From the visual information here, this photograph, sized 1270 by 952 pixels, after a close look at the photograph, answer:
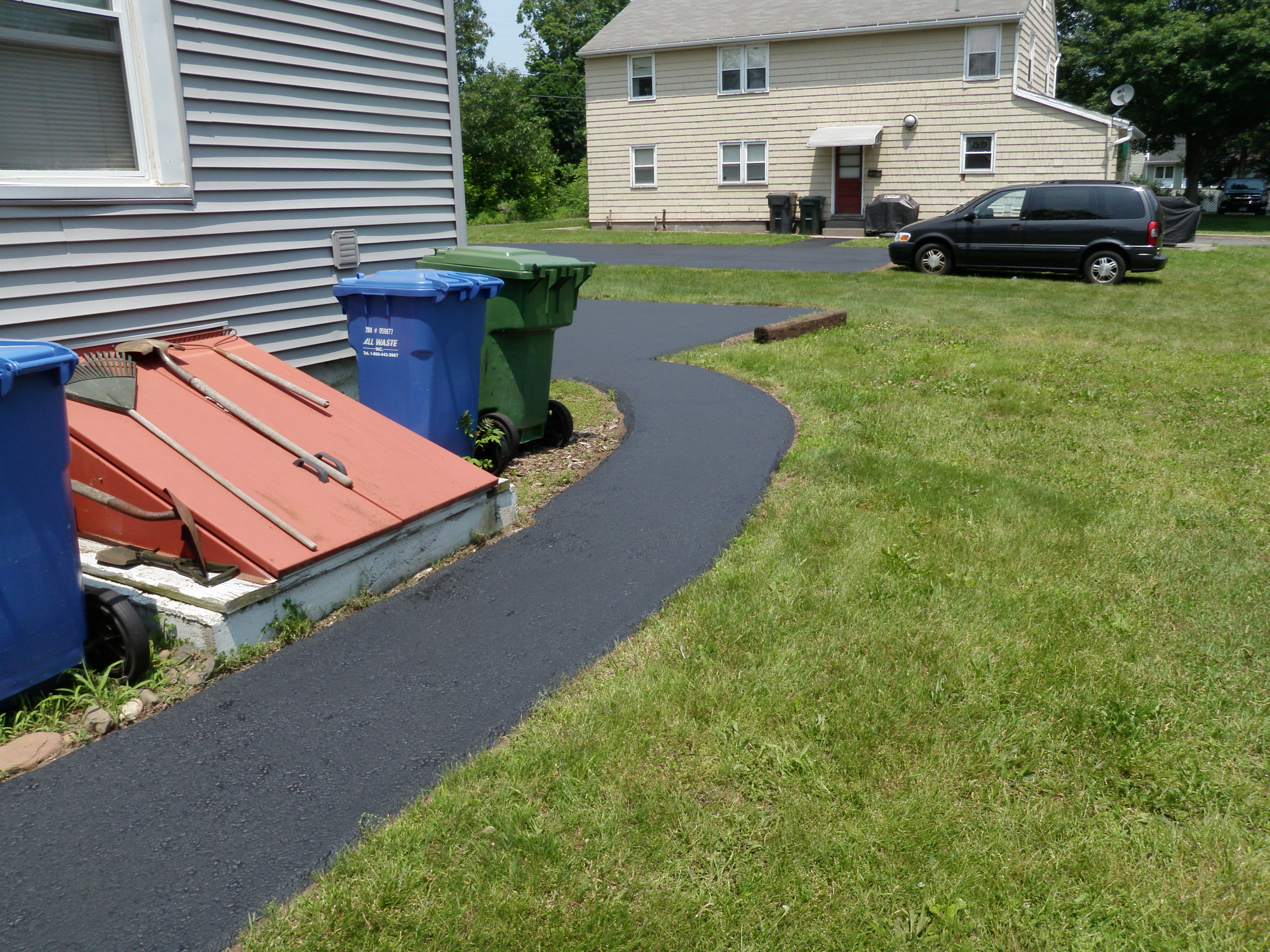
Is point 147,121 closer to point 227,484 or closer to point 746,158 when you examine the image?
point 227,484

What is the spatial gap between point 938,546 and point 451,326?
2972 mm

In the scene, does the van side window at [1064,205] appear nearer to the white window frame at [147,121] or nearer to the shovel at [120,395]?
the white window frame at [147,121]

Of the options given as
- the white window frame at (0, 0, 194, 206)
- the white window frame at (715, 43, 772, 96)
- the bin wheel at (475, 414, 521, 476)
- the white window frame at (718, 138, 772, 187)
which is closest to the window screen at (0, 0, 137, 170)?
the white window frame at (0, 0, 194, 206)

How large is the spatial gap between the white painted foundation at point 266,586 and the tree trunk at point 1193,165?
43.0 metres

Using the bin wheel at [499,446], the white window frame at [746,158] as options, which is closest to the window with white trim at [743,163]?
the white window frame at [746,158]

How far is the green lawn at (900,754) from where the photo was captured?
8.59 ft

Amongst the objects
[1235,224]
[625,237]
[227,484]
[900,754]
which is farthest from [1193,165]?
[227,484]

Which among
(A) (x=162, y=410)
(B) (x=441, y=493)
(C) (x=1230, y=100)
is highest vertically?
(C) (x=1230, y=100)

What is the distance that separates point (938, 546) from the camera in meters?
5.07

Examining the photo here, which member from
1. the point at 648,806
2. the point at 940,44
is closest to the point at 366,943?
the point at 648,806

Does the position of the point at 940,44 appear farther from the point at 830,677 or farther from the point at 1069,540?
the point at 830,677

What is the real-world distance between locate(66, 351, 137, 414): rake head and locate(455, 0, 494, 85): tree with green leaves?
49.1 meters

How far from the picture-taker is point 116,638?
3.67 meters

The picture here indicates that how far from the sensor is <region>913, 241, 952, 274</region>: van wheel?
18297mm
